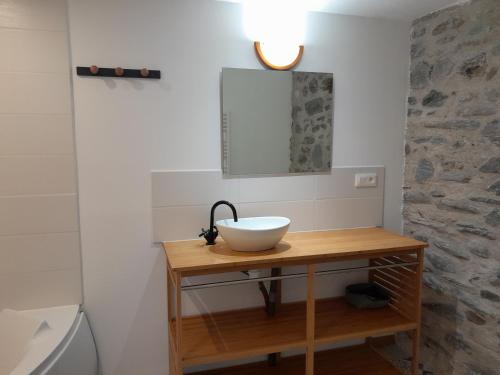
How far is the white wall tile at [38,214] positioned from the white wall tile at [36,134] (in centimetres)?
22

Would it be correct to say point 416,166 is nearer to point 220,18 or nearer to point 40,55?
point 220,18

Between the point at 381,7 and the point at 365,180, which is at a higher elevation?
the point at 381,7

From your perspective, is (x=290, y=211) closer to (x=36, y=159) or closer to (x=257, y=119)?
(x=257, y=119)

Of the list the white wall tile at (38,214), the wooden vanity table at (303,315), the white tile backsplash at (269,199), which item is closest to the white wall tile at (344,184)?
the white tile backsplash at (269,199)

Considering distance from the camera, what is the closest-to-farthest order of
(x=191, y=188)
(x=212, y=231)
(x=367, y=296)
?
(x=212, y=231) → (x=191, y=188) → (x=367, y=296)

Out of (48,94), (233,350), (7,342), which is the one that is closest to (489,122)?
(233,350)

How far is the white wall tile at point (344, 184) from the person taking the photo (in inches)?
91.1

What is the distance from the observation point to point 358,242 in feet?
6.74

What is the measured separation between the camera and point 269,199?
7.28 feet

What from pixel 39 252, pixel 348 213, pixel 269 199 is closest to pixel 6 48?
pixel 39 252

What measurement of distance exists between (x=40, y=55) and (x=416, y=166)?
2.13m

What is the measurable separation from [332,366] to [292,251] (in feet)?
2.91

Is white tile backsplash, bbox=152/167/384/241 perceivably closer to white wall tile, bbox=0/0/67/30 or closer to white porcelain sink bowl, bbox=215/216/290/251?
white porcelain sink bowl, bbox=215/216/290/251

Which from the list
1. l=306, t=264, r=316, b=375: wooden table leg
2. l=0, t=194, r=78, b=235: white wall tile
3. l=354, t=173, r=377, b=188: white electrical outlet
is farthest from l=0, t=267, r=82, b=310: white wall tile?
l=354, t=173, r=377, b=188: white electrical outlet
